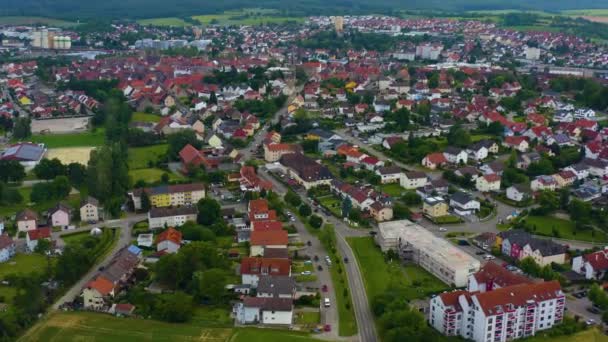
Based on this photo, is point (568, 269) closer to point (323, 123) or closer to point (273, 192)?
point (273, 192)

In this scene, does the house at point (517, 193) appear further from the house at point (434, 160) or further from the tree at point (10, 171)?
the tree at point (10, 171)

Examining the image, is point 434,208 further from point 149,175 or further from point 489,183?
point 149,175

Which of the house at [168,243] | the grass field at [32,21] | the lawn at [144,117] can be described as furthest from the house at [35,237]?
the grass field at [32,21]

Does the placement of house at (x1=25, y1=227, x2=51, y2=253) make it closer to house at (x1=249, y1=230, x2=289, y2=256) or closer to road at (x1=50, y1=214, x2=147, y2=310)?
road at (x1=50, y1=214, x2=147, y2=310)

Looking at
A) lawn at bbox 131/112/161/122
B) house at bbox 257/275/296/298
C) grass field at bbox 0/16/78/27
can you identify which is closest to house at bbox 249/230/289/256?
house at bbox 257/275/296/298

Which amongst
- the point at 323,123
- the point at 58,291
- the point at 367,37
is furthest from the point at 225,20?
the point at 58,291

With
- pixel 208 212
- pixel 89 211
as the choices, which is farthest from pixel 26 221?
pixel 208 212
